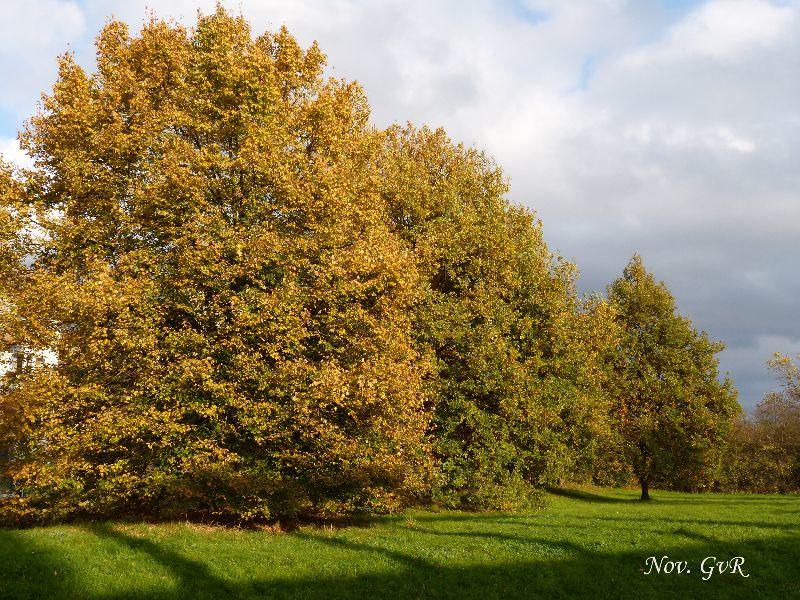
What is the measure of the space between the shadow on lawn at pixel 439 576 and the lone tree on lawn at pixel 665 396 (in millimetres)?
22037

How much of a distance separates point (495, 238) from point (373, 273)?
31.7 ft

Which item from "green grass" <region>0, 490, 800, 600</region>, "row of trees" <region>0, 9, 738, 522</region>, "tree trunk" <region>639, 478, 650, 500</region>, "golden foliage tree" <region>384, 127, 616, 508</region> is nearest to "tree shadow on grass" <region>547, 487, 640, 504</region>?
"tree trunk" <region>639, 478, 650, 500</region>

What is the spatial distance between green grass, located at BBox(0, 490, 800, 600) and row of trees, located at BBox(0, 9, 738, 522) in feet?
6.11

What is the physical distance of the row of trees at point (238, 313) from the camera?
1811cm

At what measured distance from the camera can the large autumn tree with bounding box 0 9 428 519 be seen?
59.1ft

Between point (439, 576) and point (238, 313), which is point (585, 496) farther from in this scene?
point (238, 313)

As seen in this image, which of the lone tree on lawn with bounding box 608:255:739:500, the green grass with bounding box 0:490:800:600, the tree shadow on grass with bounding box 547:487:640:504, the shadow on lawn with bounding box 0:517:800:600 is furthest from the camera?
the tree shadow on grass with bounding box 547:487:640:504

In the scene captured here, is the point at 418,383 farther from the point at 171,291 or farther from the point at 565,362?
the point at 565,362

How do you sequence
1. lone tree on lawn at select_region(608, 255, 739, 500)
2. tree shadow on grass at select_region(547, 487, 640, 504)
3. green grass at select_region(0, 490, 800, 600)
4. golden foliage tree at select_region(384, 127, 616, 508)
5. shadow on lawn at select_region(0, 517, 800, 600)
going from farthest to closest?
A: tree shadow on grass at select_region(547, 487, 640, 504)
lone tree on lawn at select_region(608, 255, 739, 500)
golden foliage tree at select_region(384, 127, 616, 508)
green grass at select_region(0, 490, 800, 600)
shadow on lawn at select_region(0, 517, 800, 600)

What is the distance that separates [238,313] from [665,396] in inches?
1311

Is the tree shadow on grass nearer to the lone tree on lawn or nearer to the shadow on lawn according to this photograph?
the lone tree on lawn

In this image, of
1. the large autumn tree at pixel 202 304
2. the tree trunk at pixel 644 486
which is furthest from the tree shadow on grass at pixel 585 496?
the large autumn tree at pixel 202 304

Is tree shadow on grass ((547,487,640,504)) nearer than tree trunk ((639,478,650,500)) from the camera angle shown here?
No

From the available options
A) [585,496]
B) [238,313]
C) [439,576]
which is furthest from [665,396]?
[238,313]
